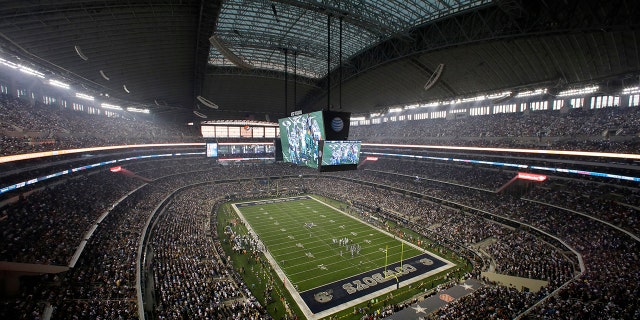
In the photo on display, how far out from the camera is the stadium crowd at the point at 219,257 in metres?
14.7

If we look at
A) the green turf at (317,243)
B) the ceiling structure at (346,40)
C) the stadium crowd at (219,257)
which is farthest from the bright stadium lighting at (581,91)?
the green turf at (317,243)

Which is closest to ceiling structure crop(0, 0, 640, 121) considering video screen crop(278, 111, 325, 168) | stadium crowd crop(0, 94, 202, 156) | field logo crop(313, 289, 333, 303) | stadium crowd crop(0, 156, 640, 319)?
video screen crop(278, 111, 325, 168)

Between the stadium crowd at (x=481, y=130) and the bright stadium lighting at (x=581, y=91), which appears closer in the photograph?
the stadium crowd at (x=481, y=130)

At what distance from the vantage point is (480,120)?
149ft

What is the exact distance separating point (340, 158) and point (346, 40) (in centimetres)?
1689

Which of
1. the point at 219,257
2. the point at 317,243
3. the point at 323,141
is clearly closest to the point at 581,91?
the point at 323,141

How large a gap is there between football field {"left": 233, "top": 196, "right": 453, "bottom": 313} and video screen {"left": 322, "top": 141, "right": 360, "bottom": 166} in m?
9.45

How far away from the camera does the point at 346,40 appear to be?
103ft

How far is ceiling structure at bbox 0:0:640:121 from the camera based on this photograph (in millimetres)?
18375

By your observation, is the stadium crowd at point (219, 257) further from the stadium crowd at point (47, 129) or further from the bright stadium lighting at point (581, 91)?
the bright stadium lighting at point (581, 91)

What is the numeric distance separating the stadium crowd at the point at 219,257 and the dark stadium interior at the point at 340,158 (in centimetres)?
15

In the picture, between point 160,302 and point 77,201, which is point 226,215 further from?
point 160,302

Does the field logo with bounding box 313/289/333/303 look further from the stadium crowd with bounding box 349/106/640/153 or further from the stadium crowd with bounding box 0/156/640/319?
the stadium crowd with bounding box 349/106/640/153

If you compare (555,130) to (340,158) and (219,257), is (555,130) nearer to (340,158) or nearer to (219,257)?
(340,158)
